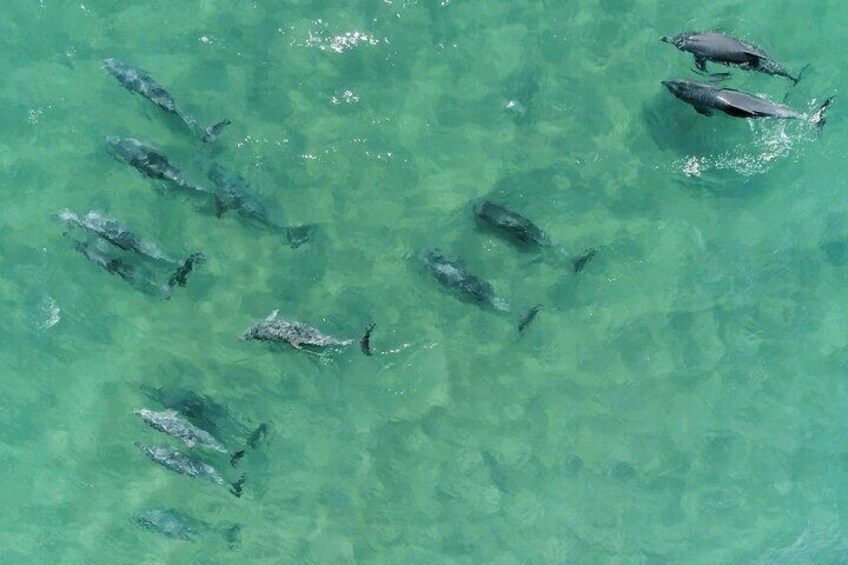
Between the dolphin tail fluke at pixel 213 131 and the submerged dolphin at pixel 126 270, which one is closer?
the dolphin tail fluke at pixel 213 131

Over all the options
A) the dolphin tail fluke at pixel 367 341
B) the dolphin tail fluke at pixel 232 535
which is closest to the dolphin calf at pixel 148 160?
the dolphin tail fluke at pixel 367 341

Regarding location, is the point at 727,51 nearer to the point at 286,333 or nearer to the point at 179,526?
the point at 286,333

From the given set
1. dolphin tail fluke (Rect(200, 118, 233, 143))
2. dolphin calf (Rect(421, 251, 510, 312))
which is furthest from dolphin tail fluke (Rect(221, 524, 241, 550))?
dolphin tail fluke (Rect(200, 118, 233, 143))

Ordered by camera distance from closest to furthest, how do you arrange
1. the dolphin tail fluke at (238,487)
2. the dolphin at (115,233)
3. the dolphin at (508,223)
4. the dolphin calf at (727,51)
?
the dolphin calf at (727,51)
the dolphin at (508,223)
the dolphin at (115,233)
the dolphin tail fluke at (238,487)

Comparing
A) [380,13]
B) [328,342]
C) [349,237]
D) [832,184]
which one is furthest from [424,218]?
[832,184]

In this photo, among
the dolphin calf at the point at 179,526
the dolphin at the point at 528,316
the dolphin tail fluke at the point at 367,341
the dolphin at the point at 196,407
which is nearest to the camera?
the dolphin tail fluke at the point at 367,341

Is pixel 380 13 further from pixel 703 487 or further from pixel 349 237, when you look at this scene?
pixel 703 487

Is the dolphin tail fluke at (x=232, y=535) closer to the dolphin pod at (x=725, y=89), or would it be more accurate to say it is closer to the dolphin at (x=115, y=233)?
the dolphin at (x=115, y=233)

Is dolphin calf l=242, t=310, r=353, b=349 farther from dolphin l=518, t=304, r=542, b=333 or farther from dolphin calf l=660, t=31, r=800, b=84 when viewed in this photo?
dolphin calf l=660, t=31, r=800, b=84
